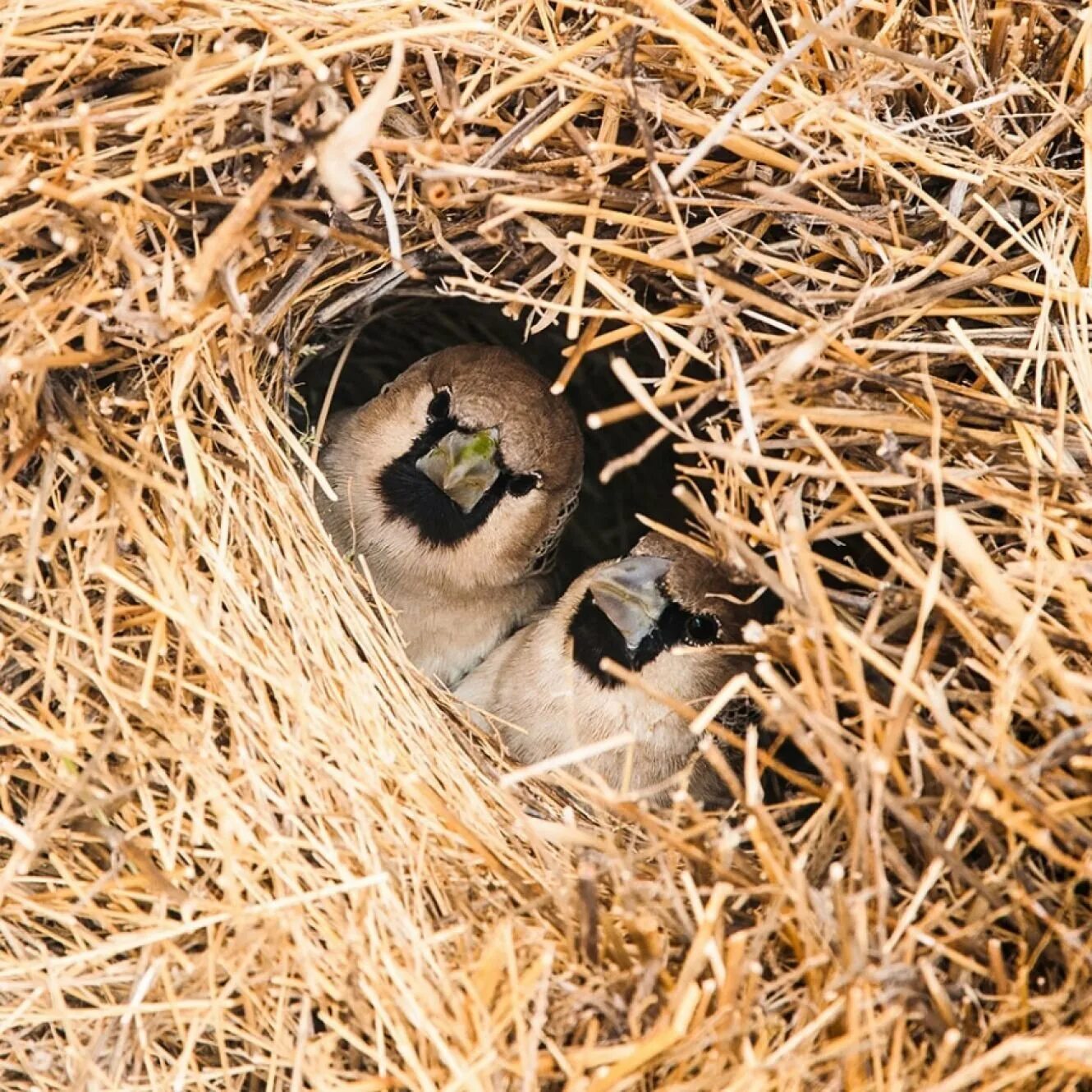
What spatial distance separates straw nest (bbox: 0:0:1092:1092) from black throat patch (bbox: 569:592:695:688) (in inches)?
11.5

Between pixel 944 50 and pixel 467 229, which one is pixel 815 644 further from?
pixel 944 50

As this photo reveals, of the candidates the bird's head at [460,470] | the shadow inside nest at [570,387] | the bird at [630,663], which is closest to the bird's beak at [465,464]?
the bird's head at [460,470]

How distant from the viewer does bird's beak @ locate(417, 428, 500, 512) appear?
3.26 meters

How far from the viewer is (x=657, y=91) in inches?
104

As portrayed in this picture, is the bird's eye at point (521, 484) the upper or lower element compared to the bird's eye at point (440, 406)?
lower

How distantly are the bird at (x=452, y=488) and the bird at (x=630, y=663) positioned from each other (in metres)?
0.21

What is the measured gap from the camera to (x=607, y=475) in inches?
93.7

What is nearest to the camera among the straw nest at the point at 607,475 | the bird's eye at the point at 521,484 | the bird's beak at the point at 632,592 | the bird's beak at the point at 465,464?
the straw nest at the point at 607,475

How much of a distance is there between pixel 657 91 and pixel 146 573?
1.32 metres

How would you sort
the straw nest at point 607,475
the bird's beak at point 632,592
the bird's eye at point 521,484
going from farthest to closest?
the bird's eye at point 521,484 → the bird's beak at point 632,592 → the straw nest at point 607,475

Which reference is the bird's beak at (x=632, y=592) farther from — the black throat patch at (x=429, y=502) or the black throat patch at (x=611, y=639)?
the black throat patch at (x=429, y=502)

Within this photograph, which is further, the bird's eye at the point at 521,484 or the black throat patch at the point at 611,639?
the bird's eye at the point at 521,484

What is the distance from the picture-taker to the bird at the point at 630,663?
308 centimetres

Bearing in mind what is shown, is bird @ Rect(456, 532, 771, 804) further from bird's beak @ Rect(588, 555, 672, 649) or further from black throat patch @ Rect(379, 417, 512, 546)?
→ black throat patch @ Rect(379, 417, 512, 546)
